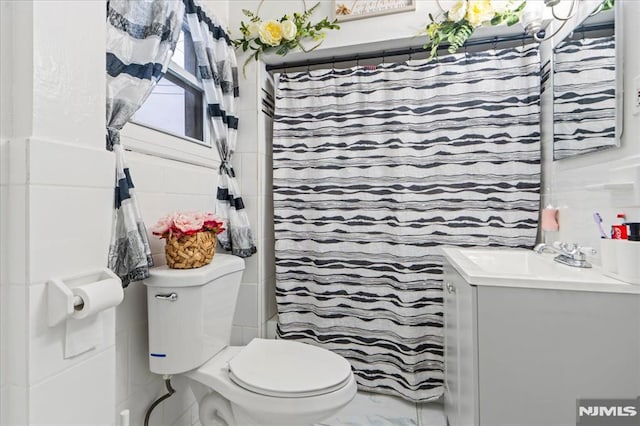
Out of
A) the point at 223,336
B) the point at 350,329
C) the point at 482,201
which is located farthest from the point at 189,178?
the point at 482,201

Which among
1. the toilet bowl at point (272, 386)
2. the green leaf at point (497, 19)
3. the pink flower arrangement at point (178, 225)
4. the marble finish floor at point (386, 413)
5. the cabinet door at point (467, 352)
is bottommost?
the marble finish floor at point (386, 413)

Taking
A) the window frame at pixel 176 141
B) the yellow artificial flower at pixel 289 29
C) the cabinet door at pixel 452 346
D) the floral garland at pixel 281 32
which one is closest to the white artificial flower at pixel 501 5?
the floral garland at pixel 281 32

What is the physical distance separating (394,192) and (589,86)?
0.90 m

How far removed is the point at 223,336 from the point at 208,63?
50.8 inches

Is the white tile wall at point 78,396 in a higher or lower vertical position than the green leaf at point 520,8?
lower

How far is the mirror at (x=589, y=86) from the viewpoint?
105cm

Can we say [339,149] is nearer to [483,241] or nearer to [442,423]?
[483,241]

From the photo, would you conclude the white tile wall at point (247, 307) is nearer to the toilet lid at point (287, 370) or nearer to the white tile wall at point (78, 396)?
the toilet lid at point (287, 370)

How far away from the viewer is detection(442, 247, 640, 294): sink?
825 millimetres

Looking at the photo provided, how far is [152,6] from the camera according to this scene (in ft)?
3.85

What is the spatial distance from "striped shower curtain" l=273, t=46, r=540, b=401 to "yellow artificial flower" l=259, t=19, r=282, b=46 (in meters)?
0.24

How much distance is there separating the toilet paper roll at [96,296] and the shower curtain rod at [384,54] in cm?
162

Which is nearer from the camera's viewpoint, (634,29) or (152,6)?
(634,29)

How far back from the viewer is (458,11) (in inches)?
58.7
